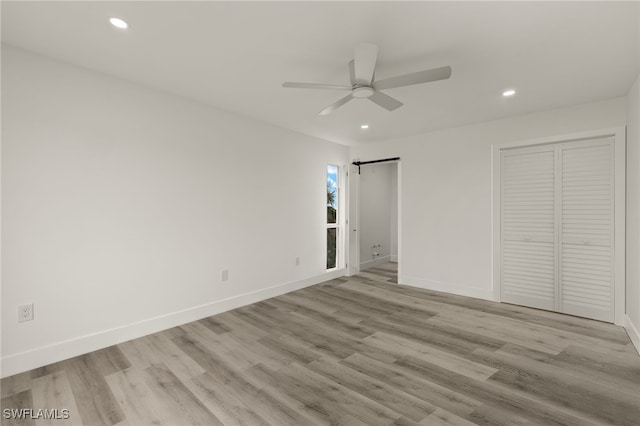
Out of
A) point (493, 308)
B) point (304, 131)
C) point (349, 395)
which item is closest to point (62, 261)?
point (349, 395)

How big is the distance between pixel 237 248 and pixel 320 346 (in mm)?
1786

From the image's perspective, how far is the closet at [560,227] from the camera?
3451mm

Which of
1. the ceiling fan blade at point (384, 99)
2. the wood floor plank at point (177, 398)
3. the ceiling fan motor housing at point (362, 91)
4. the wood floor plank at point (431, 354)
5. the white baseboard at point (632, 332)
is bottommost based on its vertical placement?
the wood floor plank at point (177, 398)

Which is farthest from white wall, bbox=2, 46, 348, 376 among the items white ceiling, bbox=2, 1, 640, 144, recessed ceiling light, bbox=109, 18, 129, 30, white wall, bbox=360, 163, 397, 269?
white wall, bbox=360, 163, 397, 269

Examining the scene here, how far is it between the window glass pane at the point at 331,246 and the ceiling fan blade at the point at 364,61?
3702 mm

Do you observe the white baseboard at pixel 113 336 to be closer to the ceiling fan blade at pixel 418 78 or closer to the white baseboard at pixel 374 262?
the white baseboard at pixel 374 262

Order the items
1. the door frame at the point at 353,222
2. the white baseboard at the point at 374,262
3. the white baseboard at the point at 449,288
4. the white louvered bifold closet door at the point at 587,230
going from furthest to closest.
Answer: the white baseboard at the point at 374,262
the door frame at the point at 353,222
the white baseboard at the point at 449,288
the white louvered bifold closet door at the point at 587,230

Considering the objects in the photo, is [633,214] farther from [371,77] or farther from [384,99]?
[371,77]

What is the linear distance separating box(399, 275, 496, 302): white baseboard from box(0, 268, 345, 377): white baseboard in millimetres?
2421

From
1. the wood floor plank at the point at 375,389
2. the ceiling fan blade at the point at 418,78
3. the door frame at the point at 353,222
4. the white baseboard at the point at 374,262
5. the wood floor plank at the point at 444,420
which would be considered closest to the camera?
the wood floor plank at the point at 444,420

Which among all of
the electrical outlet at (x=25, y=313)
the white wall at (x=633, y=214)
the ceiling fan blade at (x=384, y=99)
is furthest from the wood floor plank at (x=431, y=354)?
the electrical outlet at (x=25, y=313)

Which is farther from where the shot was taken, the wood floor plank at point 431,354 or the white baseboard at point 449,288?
the white baseboard at point 449,288

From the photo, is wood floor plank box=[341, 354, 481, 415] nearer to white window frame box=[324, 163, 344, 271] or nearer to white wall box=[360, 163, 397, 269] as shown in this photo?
white window frame box=[324, 163, 344, 271]

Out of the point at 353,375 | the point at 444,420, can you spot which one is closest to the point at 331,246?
the point at 353,375
